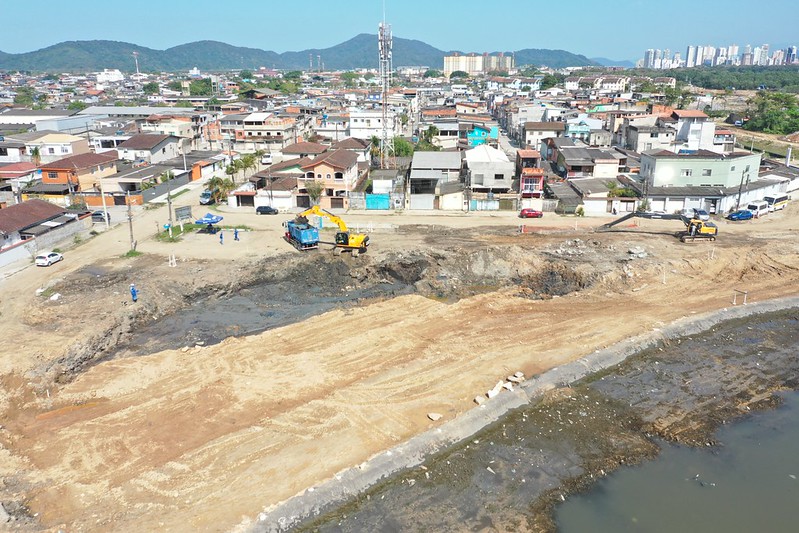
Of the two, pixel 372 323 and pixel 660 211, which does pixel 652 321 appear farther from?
pixel 660 211

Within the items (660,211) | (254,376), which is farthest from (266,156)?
(254,376)

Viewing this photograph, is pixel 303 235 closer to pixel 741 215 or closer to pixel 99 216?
pixel 99 216

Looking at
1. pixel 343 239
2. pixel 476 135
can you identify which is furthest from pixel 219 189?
pixel 476 135

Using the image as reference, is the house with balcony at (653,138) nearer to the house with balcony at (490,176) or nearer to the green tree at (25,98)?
the house with balcony at (490,176)

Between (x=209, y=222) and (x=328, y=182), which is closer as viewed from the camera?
(x=209, y=222)

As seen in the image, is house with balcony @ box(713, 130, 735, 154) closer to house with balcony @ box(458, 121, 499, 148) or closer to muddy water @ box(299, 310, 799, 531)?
house with balcony @ box(458, 121, 499, 148)

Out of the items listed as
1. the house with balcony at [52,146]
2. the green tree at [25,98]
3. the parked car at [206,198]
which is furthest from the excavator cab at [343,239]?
the green tree at [25,98]

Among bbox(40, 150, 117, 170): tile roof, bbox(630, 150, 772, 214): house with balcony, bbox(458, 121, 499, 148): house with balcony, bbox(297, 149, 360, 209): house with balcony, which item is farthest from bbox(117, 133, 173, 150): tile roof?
bbox(630, 150, 772, 214): house with balcony
